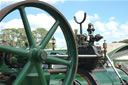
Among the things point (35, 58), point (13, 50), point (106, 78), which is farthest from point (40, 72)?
point (106, 78)

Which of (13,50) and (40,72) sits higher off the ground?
(13,50)

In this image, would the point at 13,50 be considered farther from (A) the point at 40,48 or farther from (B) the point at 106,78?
(B) the point at 106,78

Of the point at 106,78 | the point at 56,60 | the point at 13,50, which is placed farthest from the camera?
the point at 106,78

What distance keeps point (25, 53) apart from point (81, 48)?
6.09ft

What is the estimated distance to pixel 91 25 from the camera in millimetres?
4031

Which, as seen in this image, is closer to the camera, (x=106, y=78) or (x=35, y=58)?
(x=35, y=58)

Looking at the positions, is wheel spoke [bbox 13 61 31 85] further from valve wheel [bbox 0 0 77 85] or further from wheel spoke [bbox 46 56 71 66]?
wheel spoke [bbox 46 56 71 66]

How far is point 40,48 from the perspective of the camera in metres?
2.12

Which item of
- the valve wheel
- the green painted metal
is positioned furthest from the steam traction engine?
the green painted metal

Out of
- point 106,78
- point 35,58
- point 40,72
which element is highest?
point 35,58

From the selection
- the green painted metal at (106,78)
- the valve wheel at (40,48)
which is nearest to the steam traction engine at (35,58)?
the valve wheel at (40,48)

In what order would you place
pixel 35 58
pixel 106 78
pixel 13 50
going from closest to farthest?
pixel 13 50 → pixel 35 58 → pixel 106 78

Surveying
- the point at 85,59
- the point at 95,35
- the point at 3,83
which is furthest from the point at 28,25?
the point at 95,35

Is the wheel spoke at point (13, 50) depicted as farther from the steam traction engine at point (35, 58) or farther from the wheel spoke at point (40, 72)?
the wheel spoke at point (40, 72)
